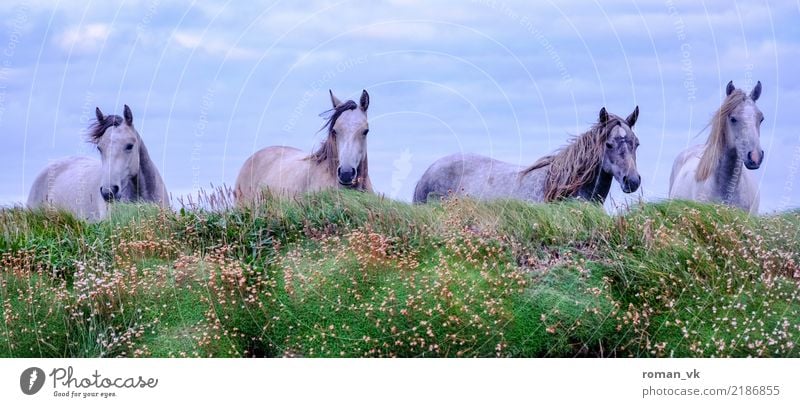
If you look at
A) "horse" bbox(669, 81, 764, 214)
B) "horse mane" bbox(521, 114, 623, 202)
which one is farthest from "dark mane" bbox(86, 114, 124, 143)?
"horse" bbox(669, 81, 764, 214)

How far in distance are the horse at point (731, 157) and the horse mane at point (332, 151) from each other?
2.47 m

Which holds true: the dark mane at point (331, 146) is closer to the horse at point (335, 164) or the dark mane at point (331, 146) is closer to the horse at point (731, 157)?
the horse at point (335, 164)

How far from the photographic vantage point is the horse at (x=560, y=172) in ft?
25.0

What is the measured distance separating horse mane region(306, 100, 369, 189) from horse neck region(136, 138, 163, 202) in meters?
1.35

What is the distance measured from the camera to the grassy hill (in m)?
6.38

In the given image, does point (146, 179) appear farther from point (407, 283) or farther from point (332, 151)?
point (407, 283)

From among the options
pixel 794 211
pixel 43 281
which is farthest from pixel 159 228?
pixel 794 211

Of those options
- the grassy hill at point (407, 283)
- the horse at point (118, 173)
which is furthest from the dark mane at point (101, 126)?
the grassy hill at point (407, 283)

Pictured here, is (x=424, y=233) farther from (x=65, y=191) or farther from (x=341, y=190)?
(x=65, y=191)

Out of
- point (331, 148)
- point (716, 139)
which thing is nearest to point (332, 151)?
point (331, 148)

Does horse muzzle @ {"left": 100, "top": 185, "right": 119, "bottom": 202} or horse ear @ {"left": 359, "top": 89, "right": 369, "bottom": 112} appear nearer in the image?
horse ear @ {"left": 359, "top": 89, "right": 369, "bottom": 112}

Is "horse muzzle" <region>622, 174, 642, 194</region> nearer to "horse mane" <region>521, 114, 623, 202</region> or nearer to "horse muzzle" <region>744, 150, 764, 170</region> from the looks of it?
"horse mane" <region>521, 114, 623, 202</region>

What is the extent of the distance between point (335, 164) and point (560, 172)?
191 cm

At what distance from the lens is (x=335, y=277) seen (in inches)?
262
